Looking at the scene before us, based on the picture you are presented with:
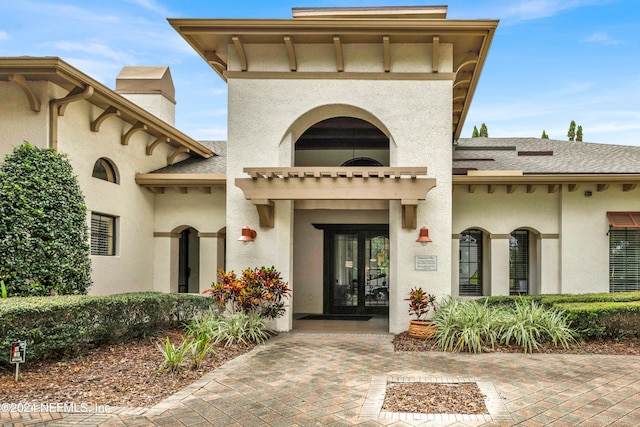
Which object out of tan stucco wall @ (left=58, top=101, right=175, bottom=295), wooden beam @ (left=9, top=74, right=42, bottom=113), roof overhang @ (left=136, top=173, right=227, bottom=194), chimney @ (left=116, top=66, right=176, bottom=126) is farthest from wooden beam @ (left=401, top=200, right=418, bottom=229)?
chimney @ (left=116, top=66, right=176, bottom=126)

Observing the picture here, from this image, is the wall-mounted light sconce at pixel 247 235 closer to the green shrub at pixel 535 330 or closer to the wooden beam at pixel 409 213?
the wooden beam at pixel 409 213

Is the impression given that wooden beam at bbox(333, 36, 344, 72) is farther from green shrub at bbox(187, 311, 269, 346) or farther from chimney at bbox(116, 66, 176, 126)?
chimney at bbox(116, 66, 176, 126)

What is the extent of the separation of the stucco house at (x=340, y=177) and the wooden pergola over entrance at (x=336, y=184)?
0.03 meters

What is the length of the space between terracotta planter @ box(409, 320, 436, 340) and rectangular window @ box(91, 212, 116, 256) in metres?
6.72

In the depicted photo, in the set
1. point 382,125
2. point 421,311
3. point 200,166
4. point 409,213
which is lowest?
point 421,311

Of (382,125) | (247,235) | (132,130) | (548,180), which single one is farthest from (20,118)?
(548,180)

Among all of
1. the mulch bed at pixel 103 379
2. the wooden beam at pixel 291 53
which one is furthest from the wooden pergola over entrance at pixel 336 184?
the mulch bed at pixel 103 379

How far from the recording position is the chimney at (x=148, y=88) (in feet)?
50.9

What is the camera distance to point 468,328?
8.45 m

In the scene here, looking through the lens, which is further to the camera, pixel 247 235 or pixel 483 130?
pixel 483 130

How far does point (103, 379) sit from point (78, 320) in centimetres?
129

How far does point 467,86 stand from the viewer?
12703 millimetres

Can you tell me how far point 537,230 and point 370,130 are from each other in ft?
16.0

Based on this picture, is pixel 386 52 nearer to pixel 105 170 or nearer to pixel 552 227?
pixel 552 227
